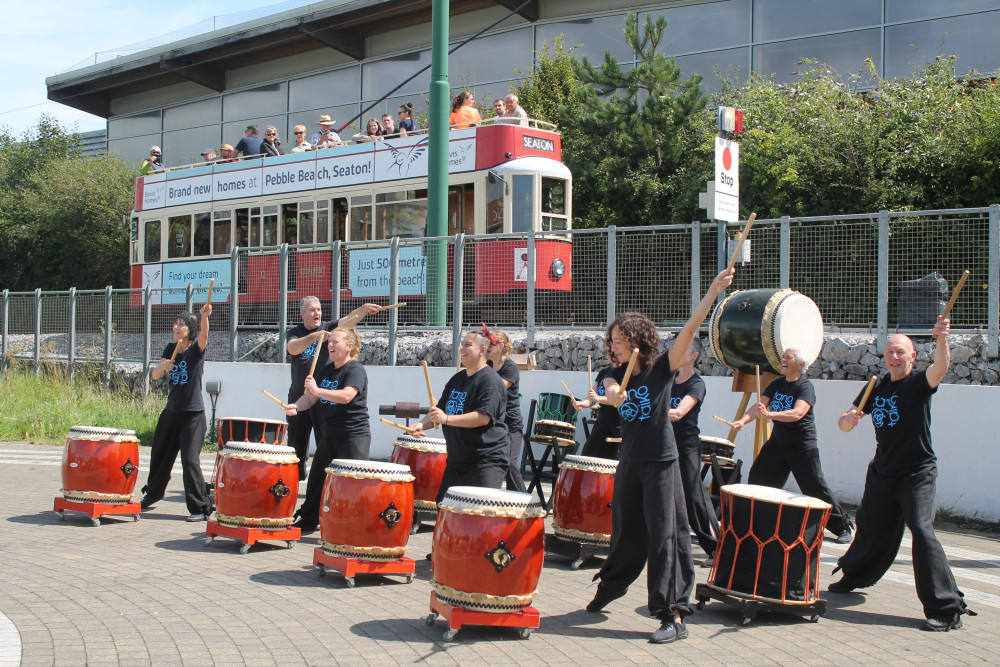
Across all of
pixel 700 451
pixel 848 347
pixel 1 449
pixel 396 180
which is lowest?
pixel 1 449

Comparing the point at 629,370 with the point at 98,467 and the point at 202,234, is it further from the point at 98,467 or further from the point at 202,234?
the point at 202,234

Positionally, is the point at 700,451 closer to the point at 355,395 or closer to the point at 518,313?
the point at 355,395

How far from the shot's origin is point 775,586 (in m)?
6.27

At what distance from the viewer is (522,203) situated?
636 inches

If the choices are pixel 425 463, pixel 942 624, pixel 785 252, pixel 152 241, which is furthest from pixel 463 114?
pixel 942 624

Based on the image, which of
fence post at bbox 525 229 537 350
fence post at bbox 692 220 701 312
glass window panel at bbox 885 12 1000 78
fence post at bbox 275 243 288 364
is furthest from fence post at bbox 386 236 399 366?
glass window panel at bbox 885 12 1000 78

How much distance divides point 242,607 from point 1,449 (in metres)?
11.3

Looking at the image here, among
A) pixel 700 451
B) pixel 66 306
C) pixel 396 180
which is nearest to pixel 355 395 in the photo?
pixel 700 451

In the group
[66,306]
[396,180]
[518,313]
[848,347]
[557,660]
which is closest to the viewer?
[557,660]

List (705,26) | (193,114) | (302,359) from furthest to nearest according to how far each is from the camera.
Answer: (193,114) → (705,26) → (302,359)

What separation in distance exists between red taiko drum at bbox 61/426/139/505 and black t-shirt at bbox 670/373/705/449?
5.07 metres

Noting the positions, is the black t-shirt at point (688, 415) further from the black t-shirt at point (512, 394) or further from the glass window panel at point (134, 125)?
the glass window panel at point (134, 125)

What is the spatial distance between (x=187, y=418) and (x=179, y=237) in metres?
12.4

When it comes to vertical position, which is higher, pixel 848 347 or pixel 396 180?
pixel 396 180
